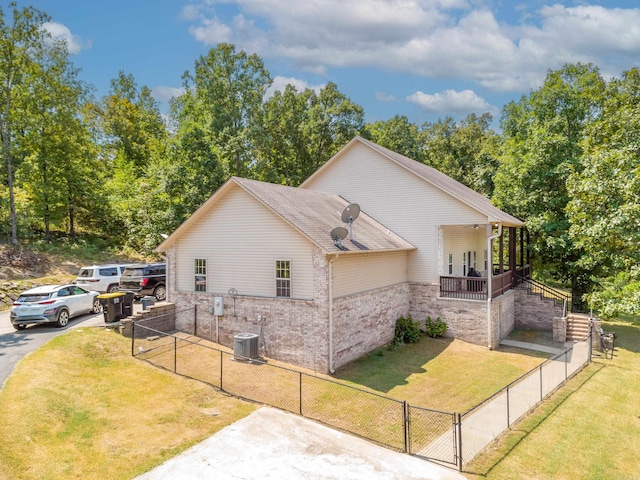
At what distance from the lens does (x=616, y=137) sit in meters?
15.8

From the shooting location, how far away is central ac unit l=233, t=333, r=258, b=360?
14055mm

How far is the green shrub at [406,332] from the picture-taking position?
1775 cm

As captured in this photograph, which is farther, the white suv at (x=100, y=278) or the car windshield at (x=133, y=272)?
the white suv at (x=100, y=278)

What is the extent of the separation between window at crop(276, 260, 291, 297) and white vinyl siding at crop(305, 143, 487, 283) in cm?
738

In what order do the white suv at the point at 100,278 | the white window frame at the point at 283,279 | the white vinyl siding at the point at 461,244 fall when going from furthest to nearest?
the white suv at the point at 100,278, the white vinyl siding at the point at 461,244, the white window frame at the point at 283,279

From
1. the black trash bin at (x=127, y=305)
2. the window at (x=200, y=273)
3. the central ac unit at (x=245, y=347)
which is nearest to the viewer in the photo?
the central ac unit at (x=245, y=347)

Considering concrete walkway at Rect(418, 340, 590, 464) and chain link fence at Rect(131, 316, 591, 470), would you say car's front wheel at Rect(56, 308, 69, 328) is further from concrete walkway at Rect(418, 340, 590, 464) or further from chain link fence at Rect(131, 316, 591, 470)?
concrete walkway at Rect(418, 340, 590, 464)

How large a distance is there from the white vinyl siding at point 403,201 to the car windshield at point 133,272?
10740 mm

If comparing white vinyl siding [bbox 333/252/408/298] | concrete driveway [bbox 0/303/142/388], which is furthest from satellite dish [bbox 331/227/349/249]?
concrete driveway [bbox 0/303/142/388]

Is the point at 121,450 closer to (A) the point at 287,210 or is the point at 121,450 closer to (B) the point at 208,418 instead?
(B) the point at 208,418

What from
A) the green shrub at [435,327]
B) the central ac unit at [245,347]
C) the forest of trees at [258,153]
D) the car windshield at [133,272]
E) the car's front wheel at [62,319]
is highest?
the forest of trees at [258,153]

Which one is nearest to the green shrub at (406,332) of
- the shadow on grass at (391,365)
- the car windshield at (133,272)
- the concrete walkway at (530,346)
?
the shadow on grass at (391,365)

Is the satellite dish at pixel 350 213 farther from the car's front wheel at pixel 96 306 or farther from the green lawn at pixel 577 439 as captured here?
the car's front wheel at pixel 96 306

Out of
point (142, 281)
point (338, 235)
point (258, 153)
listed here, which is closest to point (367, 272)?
point (338, 235)
